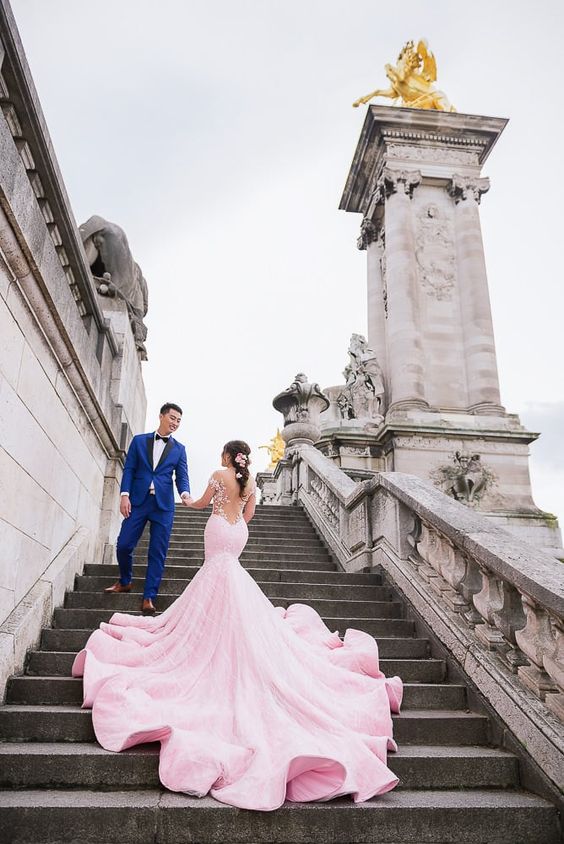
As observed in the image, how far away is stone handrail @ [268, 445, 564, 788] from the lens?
3.64m

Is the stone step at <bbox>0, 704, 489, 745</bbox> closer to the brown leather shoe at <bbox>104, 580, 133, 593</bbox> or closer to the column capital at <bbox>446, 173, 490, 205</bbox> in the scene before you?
the brown leather shoe at <bbox>104, 580, 133, 593</bbox>

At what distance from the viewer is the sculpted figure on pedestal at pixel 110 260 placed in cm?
776

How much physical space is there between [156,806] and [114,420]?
4796 millimetres

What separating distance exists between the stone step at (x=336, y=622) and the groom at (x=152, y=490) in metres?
0.43

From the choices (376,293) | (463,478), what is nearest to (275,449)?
(376,293)

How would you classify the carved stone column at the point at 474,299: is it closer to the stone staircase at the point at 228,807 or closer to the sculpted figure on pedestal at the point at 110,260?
the sculpted figure on pedestal at the point at 110,260

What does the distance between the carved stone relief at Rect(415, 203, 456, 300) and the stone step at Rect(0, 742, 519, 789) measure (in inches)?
635

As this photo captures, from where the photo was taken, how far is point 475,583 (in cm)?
473

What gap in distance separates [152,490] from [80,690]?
2002mm

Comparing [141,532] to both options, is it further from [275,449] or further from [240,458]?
[275,449]

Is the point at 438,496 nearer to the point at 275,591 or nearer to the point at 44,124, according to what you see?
the point at 275,591

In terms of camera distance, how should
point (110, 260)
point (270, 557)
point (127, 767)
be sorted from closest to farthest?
point (127, 767)
point (110, 260)
point (270, 557)

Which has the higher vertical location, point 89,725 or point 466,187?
point 466,187

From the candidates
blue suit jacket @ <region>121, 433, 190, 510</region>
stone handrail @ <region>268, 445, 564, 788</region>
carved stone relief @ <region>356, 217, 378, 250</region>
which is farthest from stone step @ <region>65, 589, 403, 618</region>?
carved stone relief @ <region>356, 217, 378, 250</region>
